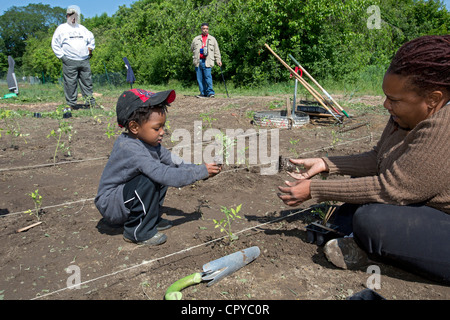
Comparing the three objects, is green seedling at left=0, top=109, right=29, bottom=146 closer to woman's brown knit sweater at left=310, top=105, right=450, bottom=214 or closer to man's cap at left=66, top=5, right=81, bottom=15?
man's cap at left=66, top=5, right=81, bottom=15

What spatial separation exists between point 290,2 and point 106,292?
12207 mm

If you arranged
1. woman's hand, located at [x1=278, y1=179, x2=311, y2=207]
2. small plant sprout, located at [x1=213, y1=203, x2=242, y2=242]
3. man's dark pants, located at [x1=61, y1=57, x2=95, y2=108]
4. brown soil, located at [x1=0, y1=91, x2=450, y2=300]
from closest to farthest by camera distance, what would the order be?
brown soil, located at [x1=0, y1=91, x2=450, y2=300]
woman's hand, located at [x1=278, y1=179, x2=311, y2=207]
small plant sprout, located at [x1=213, y1=203, x2=242, y2=242]
man's dark pants, located at [x1=61, y1=57, x2=95, y2=108]

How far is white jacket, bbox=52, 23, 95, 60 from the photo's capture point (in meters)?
7.04

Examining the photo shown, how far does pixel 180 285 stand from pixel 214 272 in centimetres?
20

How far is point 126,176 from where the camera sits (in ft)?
7.61

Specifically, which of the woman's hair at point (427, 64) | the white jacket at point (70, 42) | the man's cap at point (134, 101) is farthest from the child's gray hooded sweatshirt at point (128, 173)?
the white jacket at point (70, 42)

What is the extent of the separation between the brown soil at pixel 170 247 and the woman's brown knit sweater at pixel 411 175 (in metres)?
0.48

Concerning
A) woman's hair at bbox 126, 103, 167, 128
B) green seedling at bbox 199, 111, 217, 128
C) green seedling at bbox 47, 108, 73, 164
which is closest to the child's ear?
woman's hair at bbox 126, 103, 167, 128

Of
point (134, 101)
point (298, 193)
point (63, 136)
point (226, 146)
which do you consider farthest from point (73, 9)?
point (298, 193)

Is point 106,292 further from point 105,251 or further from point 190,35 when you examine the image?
point 190,35

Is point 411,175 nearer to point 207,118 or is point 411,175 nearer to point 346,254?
point 346,254

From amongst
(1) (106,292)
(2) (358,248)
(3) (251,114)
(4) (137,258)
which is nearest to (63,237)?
(4) (137,258)

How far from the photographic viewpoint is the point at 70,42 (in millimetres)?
7113

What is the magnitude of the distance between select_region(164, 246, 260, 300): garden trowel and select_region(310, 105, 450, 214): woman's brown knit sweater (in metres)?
0.57
